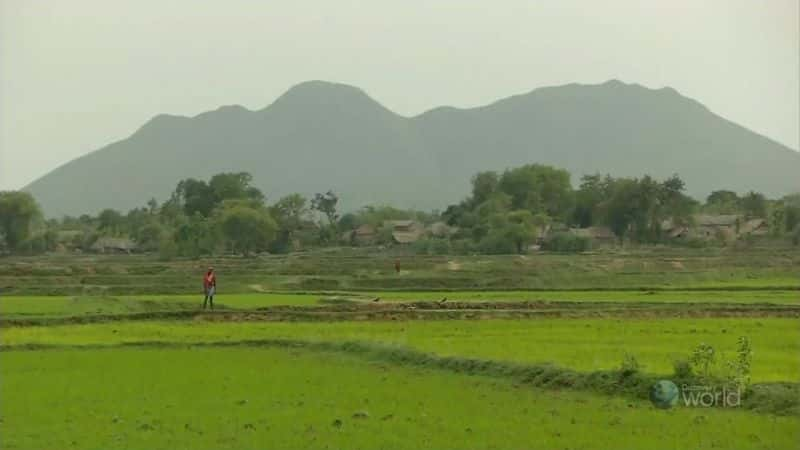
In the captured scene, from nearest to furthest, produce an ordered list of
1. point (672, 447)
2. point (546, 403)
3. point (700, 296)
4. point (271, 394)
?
point (672, 447), point (546, 403), point (271, 394), point (700, 296)

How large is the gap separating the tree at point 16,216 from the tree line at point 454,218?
108 millimetres

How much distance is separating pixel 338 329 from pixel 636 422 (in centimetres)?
1677

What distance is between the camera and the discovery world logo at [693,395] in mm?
15414

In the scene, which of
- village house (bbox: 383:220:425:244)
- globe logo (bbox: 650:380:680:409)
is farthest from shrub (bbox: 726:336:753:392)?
village house (bbox: 383:220:425:244)

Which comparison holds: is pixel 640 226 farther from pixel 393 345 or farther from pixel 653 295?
pixel 393 345

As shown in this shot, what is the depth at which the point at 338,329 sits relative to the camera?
29984mm

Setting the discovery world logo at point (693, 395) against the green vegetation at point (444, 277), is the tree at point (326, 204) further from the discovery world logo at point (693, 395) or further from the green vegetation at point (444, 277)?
the discovery world logo at point (693, 395)

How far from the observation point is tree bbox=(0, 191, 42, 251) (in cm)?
9744

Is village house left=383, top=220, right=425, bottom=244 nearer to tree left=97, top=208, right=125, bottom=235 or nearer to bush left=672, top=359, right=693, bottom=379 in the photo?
tree left=97, top=208, right=125, bottom=235

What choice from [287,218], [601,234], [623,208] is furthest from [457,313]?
[287,218]

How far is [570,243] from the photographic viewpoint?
3583 inches

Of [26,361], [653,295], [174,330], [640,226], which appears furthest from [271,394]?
[640,226]

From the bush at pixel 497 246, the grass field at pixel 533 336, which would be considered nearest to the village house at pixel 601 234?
the bush at pixel 497 246

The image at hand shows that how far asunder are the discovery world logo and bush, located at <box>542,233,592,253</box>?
74756mm
